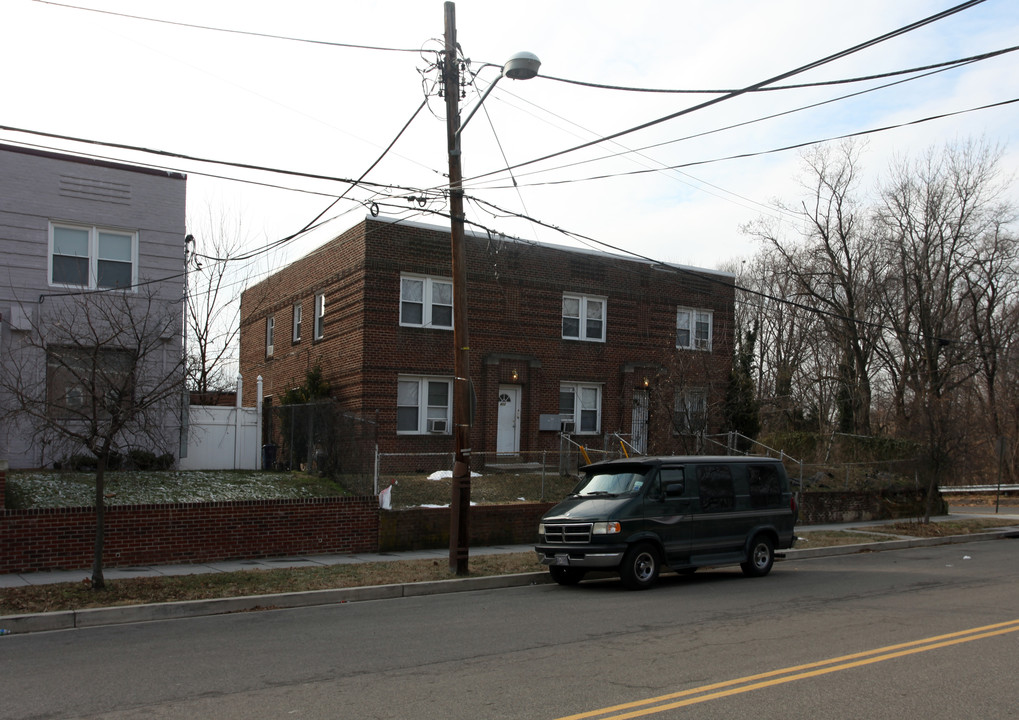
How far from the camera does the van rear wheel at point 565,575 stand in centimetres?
1305

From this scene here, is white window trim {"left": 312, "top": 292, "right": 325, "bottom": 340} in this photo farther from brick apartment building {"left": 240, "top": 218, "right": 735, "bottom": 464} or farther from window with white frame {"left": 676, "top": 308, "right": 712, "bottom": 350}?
window with white frame {"left": 676, "top": 308, "right": 712, "bottom": 350}

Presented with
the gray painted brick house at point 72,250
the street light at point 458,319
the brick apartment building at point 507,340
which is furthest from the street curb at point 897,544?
the gray painted brick house at point 72,250

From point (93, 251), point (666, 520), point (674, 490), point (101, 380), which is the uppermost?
point (93, 251)

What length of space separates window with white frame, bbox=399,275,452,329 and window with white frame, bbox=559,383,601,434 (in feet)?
14.9

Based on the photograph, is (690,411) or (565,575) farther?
(690,411)

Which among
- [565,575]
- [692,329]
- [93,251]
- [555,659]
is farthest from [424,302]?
[555,659]

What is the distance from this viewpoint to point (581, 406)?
27.1m

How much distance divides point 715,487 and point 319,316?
16.3 meters

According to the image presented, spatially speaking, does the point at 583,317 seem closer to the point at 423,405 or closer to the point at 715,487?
the point at 423,405

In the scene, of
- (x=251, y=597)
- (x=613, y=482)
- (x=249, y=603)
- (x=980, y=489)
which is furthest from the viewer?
(x=980, y=489)

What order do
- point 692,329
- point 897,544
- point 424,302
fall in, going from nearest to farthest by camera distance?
point 897,544, point 424,302, point 692,329

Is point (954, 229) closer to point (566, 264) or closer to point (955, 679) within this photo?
point (566, 264)

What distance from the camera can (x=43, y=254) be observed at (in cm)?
1830

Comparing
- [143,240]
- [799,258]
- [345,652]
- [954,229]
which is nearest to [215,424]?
[143,240]
